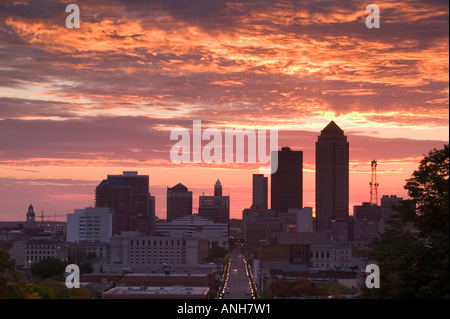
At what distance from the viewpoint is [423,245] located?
18797 millimetres

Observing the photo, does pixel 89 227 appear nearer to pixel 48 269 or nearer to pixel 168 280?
pixel 48 269

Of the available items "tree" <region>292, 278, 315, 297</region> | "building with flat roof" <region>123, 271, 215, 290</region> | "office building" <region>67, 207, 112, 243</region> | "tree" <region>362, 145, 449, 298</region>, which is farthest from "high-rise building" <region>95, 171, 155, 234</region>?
"tree" <region>362, 145, 449, 298</region>

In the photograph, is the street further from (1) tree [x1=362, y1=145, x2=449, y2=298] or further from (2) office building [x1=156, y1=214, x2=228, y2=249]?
(2) office building [x1=156, y1=214, x2=228, y2=249]

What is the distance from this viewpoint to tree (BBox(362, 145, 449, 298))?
679 inches

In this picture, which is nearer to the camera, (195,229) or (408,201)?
(408,201)

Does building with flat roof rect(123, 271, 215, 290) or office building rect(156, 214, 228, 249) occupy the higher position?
office building rect(156, 214, 228, 249)

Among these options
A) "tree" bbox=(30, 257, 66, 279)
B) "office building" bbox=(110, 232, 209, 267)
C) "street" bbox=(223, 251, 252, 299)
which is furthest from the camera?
"office building" bbox=(110, 232, 209, 267)

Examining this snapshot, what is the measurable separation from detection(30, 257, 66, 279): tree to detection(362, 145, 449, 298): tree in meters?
68.8

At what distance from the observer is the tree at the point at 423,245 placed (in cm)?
1723

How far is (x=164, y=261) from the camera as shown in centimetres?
11938

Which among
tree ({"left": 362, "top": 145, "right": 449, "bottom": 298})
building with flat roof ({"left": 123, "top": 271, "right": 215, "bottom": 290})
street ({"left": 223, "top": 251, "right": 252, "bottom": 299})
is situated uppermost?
tree ({"left": 362, "top": 145, "right": 449, "bottom": 298})

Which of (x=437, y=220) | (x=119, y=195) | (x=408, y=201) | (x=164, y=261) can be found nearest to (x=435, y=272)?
(x=437, y=220)
